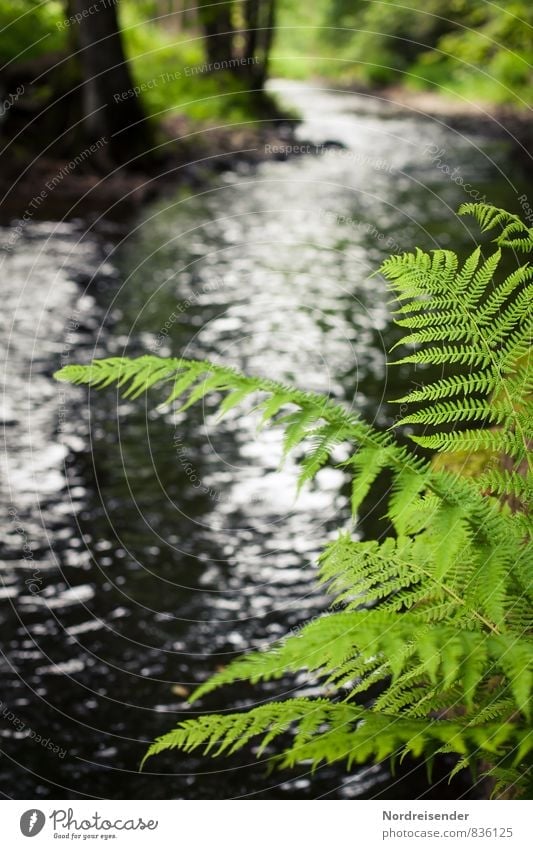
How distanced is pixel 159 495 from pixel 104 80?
30.6 ft

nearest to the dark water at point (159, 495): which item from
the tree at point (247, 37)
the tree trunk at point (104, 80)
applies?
the tree trunk at point (104, 80)

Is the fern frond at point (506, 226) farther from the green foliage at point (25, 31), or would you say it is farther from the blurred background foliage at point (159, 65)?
the green foliage at point (25, 31)

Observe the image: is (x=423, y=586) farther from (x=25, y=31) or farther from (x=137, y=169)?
(x=25, y=31)

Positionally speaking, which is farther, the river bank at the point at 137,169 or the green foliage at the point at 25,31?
the green foliage at the point at 25,31

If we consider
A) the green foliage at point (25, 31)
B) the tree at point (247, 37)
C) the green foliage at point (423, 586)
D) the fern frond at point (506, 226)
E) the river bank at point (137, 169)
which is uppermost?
the tree at point (247, 37)

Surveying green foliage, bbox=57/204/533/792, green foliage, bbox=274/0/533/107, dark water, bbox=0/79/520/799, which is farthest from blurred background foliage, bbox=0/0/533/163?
green foliage, bbox=57/204/533/792

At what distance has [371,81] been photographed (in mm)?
39656

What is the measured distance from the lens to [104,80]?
39.1ft

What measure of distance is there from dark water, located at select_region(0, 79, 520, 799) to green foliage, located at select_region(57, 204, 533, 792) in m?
1.35

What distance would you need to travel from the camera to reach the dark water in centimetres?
301

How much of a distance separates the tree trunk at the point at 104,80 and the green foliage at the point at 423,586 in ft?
36.3

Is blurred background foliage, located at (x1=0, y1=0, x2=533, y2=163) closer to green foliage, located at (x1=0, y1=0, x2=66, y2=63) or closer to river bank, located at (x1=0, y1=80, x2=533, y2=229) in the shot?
green foliage, located at (x1=0, y1=0, x2=66, y2=63)

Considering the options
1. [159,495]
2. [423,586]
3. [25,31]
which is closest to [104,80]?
[25,31]

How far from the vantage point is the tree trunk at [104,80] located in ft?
38.3
